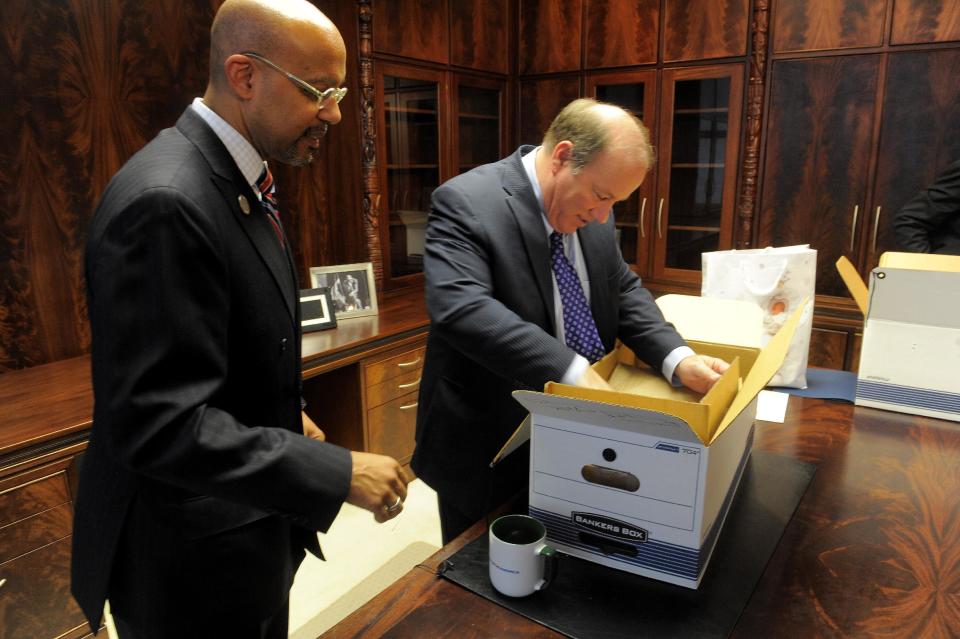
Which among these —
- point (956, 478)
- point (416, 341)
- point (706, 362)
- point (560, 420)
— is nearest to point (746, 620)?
point (560, 420)

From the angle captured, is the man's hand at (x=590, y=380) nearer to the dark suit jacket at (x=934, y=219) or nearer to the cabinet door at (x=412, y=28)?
the dark suit jacket at (x=934, y=219)

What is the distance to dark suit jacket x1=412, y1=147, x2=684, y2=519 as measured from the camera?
1.27 meters

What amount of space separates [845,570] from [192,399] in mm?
936

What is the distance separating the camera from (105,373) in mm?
821

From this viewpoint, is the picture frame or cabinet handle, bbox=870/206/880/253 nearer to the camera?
the picture frame

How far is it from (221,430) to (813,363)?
312 centimetres

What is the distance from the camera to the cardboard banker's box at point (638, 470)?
846mm

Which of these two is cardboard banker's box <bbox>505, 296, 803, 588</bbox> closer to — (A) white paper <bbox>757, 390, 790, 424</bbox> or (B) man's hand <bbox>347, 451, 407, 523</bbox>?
(B) man's hand <bbox>347, 451, 407, 523</bbox>

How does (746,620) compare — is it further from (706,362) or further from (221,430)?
(221,430)

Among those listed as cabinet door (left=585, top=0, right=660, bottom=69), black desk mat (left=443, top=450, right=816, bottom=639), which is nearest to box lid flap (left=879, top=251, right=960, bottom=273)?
black desk mat (left=443, top=450, right=816, bottom=639)

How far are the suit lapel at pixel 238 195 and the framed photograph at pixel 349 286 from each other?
→ 1855mm

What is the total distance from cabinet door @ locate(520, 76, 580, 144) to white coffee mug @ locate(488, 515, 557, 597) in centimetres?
317

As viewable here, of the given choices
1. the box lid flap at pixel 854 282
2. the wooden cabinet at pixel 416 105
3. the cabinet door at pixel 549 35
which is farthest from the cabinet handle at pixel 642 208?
the box lid flap at pixel 854 282

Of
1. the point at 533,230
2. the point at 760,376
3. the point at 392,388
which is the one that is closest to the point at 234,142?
the point at 533,230
